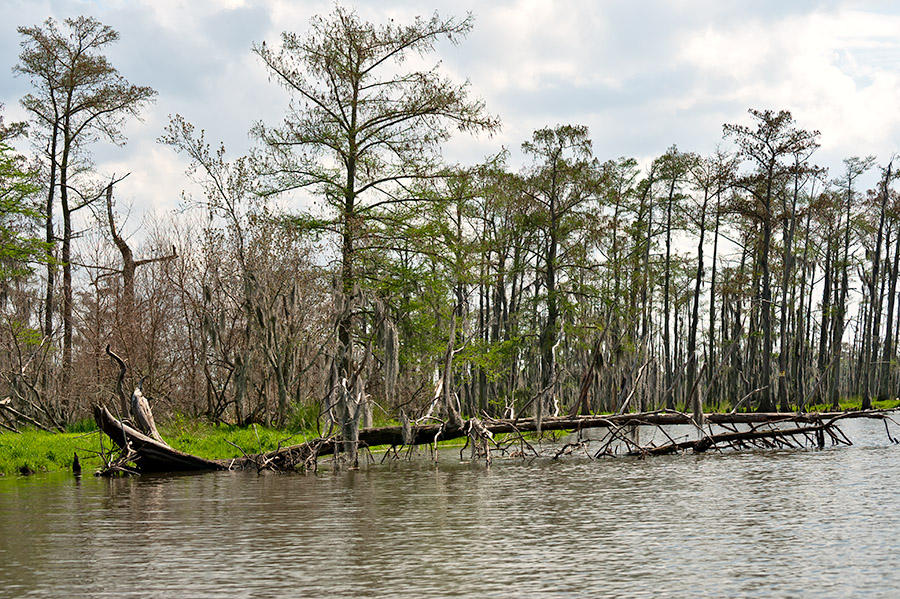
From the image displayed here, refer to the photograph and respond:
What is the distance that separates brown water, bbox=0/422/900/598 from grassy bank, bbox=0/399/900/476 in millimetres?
3409

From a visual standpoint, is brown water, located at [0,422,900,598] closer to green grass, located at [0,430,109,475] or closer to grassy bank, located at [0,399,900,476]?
green grass, located at [0,430,109,475]

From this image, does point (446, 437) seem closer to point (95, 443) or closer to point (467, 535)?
point (95, 443)

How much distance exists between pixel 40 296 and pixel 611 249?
29.9m

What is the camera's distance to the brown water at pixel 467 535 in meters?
9.30

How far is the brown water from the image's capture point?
930 cm

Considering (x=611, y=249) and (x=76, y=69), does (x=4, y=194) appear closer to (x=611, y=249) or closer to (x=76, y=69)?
(x=76, y=69)

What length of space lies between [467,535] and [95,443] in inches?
652

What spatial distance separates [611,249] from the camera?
1980 inches

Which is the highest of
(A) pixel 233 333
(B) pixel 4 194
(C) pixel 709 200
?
(C) pixel 709 200

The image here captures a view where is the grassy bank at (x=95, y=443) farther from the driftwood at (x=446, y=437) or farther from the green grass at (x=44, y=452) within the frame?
the driftwood at (x=446, y=437)

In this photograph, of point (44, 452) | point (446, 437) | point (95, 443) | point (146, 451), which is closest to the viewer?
point (146, 451)

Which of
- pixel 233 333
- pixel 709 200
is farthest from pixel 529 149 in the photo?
pixel 233 333

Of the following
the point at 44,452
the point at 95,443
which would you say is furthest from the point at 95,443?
the point at 44,452

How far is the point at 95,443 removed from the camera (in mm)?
25359
